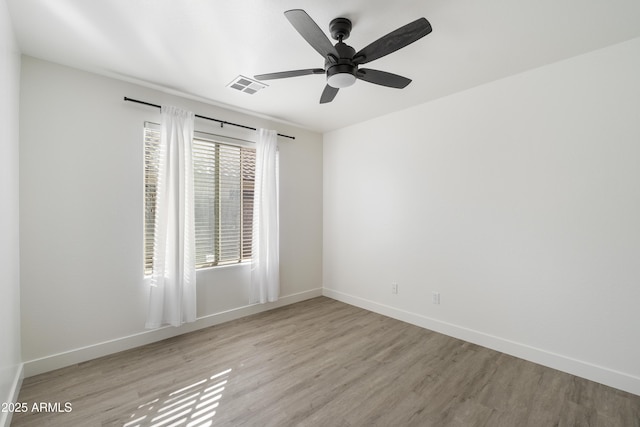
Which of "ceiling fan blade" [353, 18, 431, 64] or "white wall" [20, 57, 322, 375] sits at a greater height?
"ceiling fan blade" [353, 18, 431, 64]

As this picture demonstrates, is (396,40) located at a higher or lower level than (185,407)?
higher

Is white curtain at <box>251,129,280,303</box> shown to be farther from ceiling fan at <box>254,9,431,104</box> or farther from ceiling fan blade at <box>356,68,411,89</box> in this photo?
ceiling fan blade at <box>356,68,411,89</box>

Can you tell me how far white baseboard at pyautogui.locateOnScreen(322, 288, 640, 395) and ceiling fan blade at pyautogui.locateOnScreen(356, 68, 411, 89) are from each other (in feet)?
8.46

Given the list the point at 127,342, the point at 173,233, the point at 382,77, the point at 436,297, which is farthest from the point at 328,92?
the point at 127,342

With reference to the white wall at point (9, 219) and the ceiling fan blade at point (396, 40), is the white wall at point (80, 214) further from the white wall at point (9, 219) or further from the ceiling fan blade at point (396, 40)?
the ceiling fan blade at point (396, 40)

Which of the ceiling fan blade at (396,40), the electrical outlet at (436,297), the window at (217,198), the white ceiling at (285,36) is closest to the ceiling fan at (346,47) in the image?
the ceiling fan blade at (396,40)

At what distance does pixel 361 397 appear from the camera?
2051mm

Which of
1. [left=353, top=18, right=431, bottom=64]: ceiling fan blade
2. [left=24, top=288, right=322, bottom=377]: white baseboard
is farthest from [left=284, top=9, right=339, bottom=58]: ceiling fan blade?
[left=24, top=288, right=322, bottom=377]: white baseboard

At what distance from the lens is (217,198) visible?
3449 mm

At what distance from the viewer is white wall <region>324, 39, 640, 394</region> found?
2168 mm

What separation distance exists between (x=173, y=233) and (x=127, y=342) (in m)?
1.15

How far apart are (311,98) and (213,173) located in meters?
1.49

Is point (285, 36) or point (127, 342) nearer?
point (285, 36)

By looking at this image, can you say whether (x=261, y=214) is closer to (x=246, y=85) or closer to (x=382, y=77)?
(x=246, y=85)
